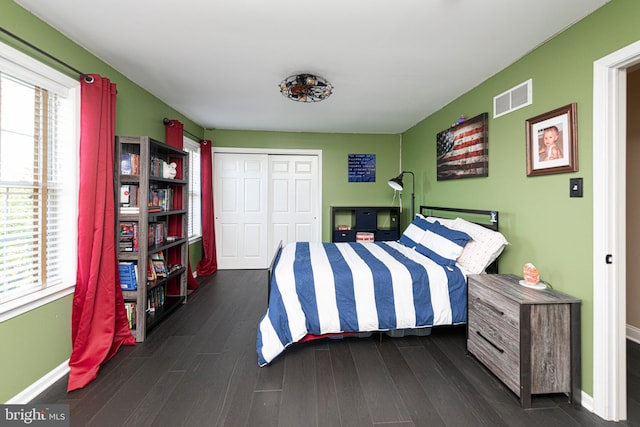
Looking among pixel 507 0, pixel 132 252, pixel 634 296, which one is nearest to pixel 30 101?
pixel 132 252

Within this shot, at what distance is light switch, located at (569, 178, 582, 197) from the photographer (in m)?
1.68

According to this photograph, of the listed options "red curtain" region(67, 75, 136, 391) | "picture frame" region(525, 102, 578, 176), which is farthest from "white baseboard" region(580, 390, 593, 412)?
"red curtain" region(67, 75, 136, 391)

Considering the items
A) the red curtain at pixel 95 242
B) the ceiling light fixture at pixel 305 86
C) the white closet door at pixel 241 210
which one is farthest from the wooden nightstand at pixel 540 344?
the white closet door at pixel 241 210

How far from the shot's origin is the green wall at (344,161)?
4.65 metres

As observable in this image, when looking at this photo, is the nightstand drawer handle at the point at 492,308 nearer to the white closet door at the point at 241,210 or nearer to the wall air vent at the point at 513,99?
the wall air vent at the point at 513,99

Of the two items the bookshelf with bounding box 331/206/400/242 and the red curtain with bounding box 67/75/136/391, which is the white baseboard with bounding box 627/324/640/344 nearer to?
the bookshelf with bounding box 331/206/400/242

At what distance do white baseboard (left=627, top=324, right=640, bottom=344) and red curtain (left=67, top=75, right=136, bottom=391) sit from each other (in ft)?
14.1

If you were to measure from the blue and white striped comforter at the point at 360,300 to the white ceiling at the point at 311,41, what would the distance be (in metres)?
1.76

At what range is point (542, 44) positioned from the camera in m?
1.98

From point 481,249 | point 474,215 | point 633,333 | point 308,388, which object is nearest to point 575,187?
point 481,249

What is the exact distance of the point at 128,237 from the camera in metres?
2.39

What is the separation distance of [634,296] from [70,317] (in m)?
4.64

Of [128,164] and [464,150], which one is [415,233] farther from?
[128,164]

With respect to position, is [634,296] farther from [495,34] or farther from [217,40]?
[217,40]
